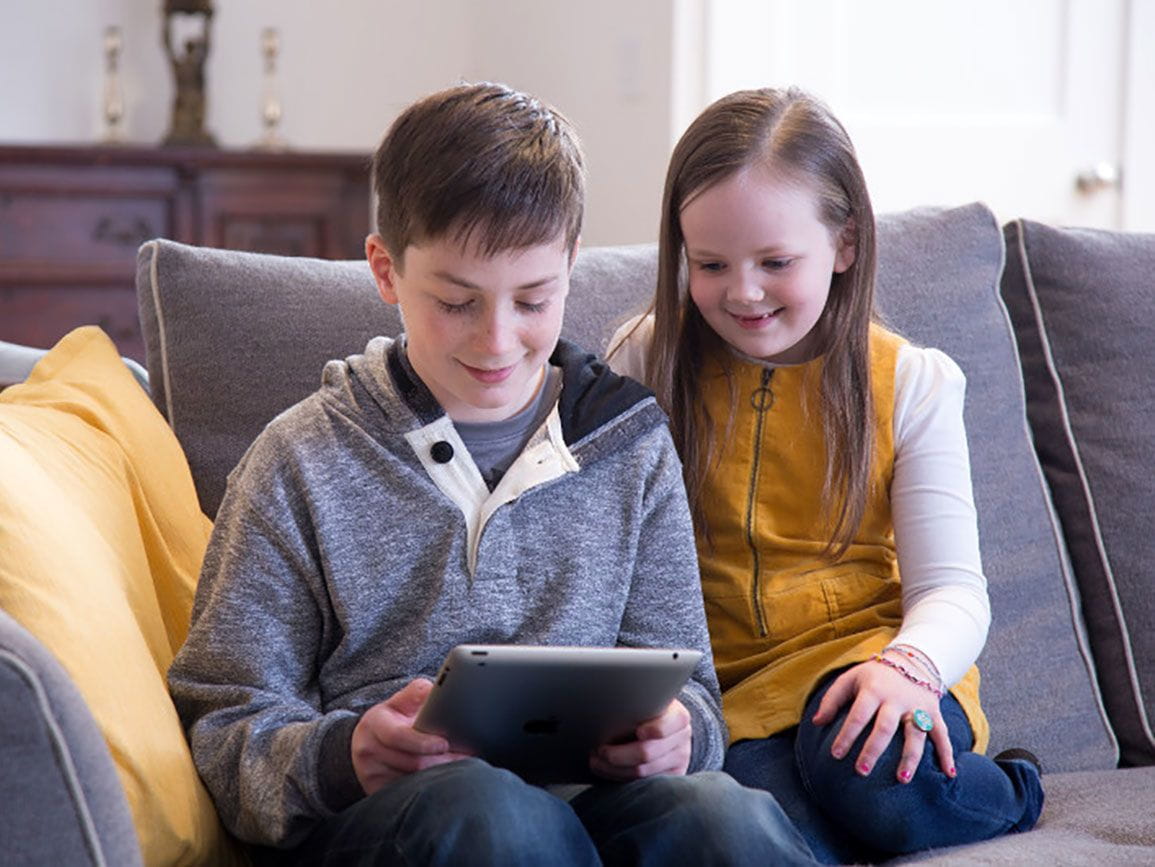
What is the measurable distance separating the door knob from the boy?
2476 millimetres

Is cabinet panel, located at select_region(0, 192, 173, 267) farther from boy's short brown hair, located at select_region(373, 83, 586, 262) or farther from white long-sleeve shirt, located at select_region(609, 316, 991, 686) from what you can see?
boy's short brown hair, located at select_region(373, 83, 586, 262)

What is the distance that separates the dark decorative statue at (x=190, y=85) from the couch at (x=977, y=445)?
227cm

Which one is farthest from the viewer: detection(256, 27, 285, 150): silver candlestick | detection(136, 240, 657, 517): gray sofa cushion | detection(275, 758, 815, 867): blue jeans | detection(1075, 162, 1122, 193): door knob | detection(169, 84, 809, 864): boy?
detection(256, 27, 285, 150): silver candlestick

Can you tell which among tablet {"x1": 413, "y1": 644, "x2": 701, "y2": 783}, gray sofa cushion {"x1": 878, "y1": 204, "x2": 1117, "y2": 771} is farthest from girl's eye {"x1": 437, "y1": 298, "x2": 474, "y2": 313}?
gray sofa cushion {"x1": 878, "y1": 204, "x2": 1117, "y2": 771}

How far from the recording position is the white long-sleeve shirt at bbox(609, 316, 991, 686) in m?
1.49

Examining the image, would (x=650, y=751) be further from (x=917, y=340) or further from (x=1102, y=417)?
(x=1102, y=417)

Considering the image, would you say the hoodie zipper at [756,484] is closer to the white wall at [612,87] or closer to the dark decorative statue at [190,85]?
the white wall at [612,87]

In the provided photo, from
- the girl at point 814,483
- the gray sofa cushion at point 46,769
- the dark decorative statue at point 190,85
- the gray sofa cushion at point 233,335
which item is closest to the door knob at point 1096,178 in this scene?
the dark decorative statue at point 190,85

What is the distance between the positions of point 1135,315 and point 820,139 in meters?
0.56

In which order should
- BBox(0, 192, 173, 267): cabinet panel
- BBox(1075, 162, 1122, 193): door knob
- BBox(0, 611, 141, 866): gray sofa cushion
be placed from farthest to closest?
BBox(1075, 162, 1122, 193): door knob → BBox(0, 192, 173, 267): cabinet panel → BBox(0, 611, 141, 866): gray sofa cushion

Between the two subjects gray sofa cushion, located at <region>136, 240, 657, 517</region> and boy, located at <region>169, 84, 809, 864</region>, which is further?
gray sofa cushion, located at <region>136, 240, 657, 517</region>

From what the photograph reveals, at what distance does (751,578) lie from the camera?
Result: 1.56 metres

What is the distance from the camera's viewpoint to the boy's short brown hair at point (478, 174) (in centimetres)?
128

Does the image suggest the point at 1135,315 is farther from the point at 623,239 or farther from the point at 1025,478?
the point at 623,239
